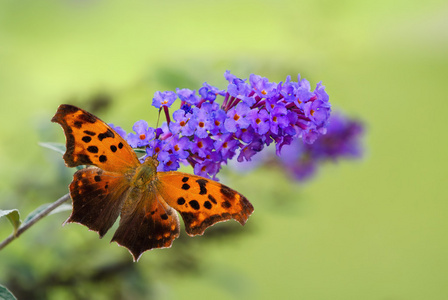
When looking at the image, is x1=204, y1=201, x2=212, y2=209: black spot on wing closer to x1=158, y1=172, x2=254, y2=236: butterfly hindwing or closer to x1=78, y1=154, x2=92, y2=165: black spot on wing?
x1=158, y1=172, x2=254, y2=236: butterfly hindwing

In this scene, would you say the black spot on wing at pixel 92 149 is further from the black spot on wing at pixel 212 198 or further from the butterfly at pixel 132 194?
the black spot on wing at pixel 212 198

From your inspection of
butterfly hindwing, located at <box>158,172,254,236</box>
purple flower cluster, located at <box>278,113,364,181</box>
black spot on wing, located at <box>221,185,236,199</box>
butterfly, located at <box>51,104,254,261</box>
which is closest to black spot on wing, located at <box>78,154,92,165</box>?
butterfly, located at <box>51,104,254,261</box>

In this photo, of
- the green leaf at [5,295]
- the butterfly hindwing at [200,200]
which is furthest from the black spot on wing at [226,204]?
the green leaf at [5,295]

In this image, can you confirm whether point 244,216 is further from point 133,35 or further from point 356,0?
point 356,0

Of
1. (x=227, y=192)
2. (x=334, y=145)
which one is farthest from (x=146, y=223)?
(x=334, y=145)

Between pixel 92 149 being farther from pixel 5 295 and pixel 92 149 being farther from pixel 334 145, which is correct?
pixel 334 145

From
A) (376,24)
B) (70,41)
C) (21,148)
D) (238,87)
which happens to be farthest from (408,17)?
(238,87)
